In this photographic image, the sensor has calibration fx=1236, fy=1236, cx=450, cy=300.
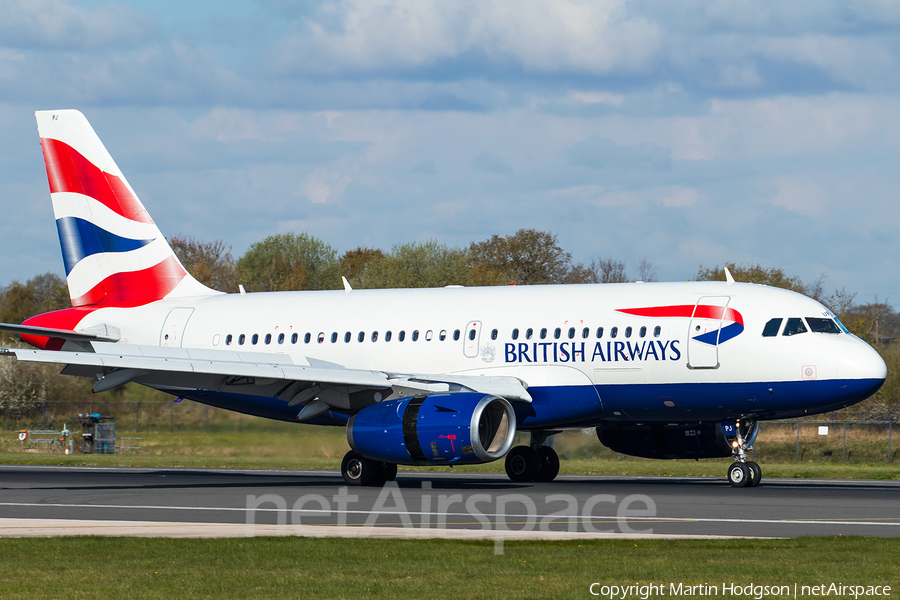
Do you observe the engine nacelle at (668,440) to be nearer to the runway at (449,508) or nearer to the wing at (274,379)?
the runway at (449,508)

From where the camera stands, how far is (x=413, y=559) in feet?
46.3

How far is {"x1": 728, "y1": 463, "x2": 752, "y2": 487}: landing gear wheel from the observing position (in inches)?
1022

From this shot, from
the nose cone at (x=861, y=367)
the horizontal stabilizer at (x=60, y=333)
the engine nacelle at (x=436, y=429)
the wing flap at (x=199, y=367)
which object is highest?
the horizontal stabilizer at (x=60, y=333)

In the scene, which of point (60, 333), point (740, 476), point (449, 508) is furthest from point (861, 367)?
point (60, 333)

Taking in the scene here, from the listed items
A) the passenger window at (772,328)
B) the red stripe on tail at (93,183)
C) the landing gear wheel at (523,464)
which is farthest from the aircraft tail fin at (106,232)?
the passenger window at (772,328)

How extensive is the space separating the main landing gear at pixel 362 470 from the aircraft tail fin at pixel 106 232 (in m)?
8.50

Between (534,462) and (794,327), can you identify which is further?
(534,462)

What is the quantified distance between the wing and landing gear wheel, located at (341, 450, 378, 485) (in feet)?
3.63

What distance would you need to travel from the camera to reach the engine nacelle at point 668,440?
28.7 meters

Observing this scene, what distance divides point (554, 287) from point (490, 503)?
7.97 meters

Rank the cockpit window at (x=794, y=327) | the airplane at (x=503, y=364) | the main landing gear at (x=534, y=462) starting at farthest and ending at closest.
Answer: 1. the main landing gear at (x=534, y=462)
2. the cockpit window at (x=794, y=327)
3. the airplane at (x=503, y=364)

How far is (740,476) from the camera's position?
85.4 ft

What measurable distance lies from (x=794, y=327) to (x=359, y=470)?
9909 mm

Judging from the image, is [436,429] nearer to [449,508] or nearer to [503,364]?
[503,364]
